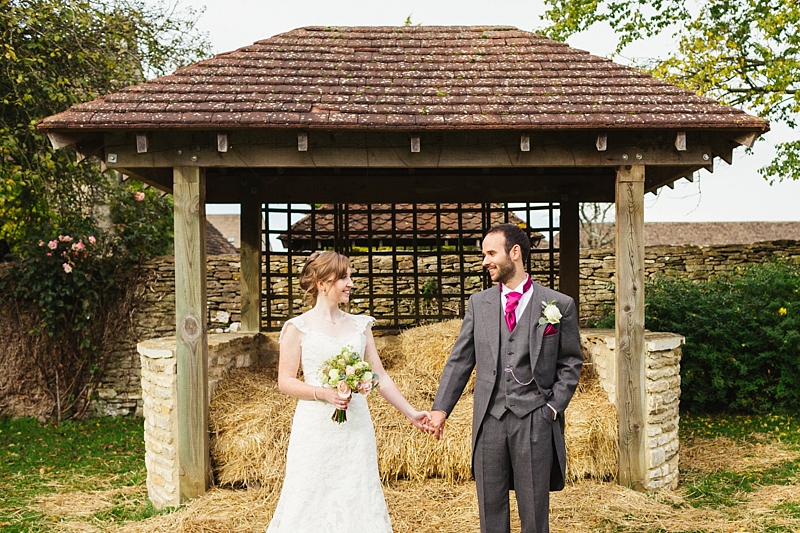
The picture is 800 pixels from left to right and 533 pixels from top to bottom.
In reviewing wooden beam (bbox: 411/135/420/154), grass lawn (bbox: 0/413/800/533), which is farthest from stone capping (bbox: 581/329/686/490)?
wooden beam (bbox: 411/135/420/154)

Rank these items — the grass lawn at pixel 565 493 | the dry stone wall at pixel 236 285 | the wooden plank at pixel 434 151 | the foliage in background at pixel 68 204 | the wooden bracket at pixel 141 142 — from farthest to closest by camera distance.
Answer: the dry stone wall at pixel 236 285
the foliage in background at pixel 68 204
the wooden plank at pixel 434 151
the wooden bracket at pixel 141 142
the grass lawn at pixel 565 493

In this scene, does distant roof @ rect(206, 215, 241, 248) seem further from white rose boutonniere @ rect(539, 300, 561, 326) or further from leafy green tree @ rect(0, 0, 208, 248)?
white rose boutonniere @ rect(539, 300, 561, 326)

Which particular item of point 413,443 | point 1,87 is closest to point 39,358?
point 1,87

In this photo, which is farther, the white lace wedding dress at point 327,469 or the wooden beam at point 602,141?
the wooden beam at point 602,141

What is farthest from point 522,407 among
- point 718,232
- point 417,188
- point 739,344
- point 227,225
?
point 227,225

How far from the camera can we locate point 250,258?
8.70 m

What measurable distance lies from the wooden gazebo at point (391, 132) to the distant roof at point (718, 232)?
3080 cm

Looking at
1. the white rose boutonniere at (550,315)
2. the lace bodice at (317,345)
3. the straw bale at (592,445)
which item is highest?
the white rose boutonniere at (550,315)

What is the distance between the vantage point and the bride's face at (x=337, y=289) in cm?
398

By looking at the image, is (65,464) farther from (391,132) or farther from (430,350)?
(391,132)

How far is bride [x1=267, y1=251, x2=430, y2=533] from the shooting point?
12.6ft

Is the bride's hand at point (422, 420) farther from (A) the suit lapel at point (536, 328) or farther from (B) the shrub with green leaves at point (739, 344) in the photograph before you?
(B) the shrub with green leaves at point (739, 344)

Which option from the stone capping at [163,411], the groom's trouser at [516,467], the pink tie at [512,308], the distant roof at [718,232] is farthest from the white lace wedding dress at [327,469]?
the distant roof at [718,232]

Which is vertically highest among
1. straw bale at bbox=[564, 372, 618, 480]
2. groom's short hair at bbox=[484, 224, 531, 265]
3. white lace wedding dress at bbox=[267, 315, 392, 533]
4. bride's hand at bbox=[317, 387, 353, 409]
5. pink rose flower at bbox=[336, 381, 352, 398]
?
groom's short hair at bbox=[484, 224, 531, 265]
